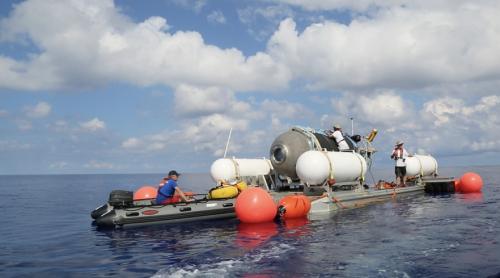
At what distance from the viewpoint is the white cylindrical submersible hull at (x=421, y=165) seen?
1275 inches

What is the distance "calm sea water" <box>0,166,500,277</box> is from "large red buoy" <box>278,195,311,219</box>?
0.39 metres

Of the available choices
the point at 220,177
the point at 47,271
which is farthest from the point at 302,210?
the point at 47,271

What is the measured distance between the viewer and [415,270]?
10461 mm

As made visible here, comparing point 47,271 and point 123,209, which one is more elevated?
point 123,209

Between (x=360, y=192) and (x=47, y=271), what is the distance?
1714 centimetres

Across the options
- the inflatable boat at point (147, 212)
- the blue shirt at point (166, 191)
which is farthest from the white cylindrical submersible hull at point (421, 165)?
the blue shirt at point (166, 191)

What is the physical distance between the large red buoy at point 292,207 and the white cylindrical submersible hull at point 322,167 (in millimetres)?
2382

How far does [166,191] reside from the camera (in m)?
18.7

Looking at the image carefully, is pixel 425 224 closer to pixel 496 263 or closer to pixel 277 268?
pixel 496 263

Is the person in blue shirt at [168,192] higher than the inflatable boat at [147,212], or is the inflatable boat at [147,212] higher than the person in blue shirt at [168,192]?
the person in blue shirt at [168,192]

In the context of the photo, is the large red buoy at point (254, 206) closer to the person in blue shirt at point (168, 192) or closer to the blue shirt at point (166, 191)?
the person in blue shirt at point (168, 192)

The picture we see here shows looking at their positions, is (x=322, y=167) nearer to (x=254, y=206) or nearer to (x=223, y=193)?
(x=223, y=193)

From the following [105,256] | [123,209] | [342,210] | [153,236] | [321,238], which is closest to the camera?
[105,256]

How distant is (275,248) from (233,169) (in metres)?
11.7
